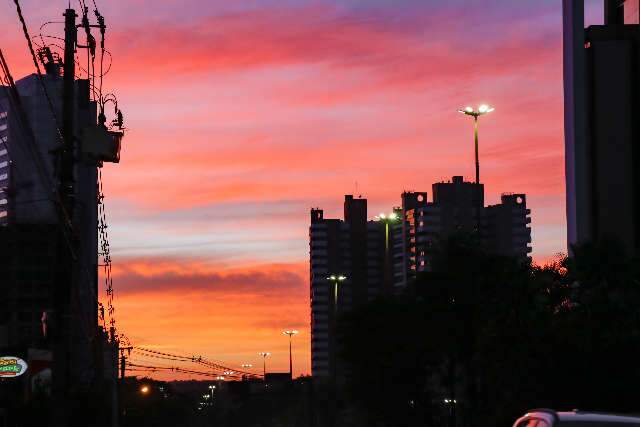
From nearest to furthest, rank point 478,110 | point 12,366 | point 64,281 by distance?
point 64,281 → point 478,110 → point 12,366

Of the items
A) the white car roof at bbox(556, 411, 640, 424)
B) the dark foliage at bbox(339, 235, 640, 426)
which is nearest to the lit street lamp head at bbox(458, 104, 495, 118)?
the dark foliage at bbox(339, 235, 640, 426)

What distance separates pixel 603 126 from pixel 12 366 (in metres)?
51.4

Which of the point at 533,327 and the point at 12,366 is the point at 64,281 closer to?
the point at 533,327

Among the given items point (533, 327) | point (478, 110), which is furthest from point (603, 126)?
point (533, 327)

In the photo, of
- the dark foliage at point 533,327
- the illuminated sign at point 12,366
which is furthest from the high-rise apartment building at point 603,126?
the illuminated sign at point 12,366

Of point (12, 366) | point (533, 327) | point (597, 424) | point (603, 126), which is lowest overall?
point (12, 366)

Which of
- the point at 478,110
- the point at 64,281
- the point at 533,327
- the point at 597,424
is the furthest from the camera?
the point at 478,110

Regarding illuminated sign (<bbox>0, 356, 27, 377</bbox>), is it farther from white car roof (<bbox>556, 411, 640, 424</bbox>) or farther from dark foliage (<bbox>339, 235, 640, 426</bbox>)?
white car roof (<bbox>556, 411, 640, 424</bbox>)

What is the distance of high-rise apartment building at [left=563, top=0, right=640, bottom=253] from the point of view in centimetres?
9381

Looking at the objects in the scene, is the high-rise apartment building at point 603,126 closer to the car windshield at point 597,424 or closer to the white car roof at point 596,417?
the white car roof at point 596,417

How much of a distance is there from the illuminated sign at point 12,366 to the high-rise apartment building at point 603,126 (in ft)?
145

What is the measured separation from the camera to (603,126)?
3844 inches

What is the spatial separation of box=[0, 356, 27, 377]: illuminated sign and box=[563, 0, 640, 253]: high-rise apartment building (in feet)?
145

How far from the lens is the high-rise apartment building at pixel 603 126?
93.8m
